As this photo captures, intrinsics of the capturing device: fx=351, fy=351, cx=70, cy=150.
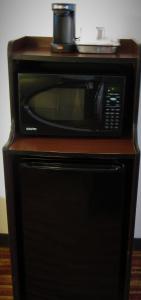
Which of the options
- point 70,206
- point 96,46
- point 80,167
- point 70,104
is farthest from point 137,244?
point 96,46

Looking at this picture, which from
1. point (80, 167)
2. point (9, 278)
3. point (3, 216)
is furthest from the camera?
point (3, 216)

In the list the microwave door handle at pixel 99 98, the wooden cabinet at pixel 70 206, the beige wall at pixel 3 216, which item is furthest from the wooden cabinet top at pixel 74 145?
the beige wall at pixel 3 216

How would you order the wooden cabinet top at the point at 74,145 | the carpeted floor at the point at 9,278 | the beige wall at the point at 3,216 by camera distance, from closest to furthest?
the wooden cabinet top at the point at 74,145 → the carpeted floor at the point at 9,278 → the beige wall at the point at 3,216

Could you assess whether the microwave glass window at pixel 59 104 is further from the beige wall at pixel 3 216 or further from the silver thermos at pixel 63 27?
the beige wall at pixel 3 216

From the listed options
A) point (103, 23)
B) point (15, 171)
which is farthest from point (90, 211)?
point (103, 23)

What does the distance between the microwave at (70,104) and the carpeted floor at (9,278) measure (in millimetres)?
963

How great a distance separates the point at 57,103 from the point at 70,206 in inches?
16.6

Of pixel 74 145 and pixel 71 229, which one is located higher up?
pixel 74 145

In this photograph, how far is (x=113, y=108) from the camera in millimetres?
1396

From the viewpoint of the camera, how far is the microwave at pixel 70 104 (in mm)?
1371

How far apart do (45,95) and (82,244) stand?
2.12ft

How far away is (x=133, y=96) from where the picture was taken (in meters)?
1.43

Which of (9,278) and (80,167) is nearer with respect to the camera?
(80,167)

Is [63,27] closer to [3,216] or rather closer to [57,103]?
[57,103]
